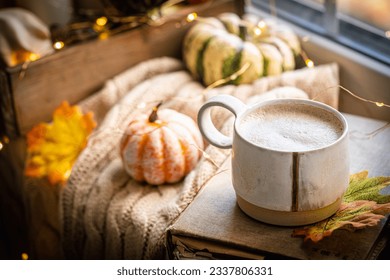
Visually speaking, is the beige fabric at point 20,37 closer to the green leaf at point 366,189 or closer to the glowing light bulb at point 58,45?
the glowing light bulb at point 58,45

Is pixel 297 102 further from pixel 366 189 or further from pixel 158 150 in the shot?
pixel 158 150

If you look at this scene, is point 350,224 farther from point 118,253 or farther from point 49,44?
point 49,44

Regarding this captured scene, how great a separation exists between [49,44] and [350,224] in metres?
0.97

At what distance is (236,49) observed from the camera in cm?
131

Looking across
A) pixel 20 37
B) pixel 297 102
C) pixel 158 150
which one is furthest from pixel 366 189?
pixel 20 37

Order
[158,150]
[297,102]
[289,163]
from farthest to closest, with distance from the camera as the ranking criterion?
1. [158,150]
2. [297,102]
3. [289,163]

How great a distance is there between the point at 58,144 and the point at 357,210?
2.33 ft

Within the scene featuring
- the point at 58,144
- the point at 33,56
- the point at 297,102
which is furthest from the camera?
the point at 33,56

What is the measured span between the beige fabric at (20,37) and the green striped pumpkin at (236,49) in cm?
36

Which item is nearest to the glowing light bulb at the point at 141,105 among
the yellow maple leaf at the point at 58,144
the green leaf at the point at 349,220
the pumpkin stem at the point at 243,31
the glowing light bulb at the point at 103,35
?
the yellow maple leaf at the point at 58,144

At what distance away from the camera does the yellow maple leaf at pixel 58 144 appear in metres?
1.21

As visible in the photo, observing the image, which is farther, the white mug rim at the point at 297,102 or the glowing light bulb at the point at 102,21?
the glowing light bulb at the point at 102,21

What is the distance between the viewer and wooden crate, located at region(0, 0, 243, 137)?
1282 mm
